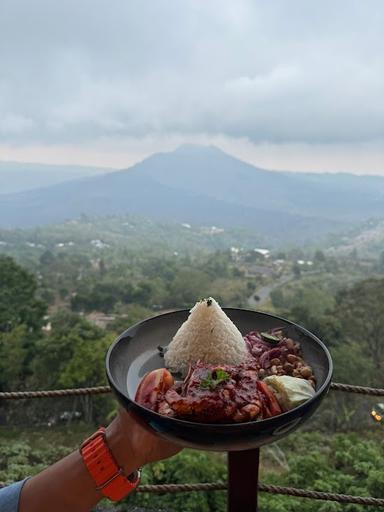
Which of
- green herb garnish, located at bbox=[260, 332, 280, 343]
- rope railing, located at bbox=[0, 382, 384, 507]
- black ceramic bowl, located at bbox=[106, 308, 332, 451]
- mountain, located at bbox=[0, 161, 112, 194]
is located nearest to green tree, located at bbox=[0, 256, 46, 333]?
rope railing, located at bbox=[0, 382, 384, 507]

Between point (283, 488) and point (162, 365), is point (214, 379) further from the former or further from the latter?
point (283, 488)

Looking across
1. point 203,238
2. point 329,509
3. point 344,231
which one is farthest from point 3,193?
point 329,509

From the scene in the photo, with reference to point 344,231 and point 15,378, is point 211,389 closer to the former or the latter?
point 15,378

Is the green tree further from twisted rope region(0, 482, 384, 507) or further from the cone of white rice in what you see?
the cone of white rice

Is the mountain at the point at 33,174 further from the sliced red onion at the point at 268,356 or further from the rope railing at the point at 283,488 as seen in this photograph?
the sliced red onion at the point at 268,356

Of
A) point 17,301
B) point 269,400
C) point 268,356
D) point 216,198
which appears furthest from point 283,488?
point 216,198

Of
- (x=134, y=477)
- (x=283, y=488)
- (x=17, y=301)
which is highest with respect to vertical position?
(x=134, y=477)

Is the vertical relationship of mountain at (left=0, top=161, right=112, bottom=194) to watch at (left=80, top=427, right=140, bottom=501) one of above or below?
above
